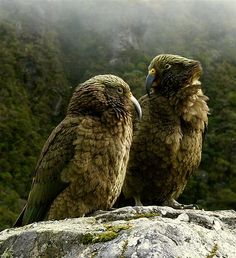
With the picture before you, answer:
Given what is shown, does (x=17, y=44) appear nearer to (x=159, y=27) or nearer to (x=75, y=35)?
(x=75, y=35)

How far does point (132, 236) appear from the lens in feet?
17.2

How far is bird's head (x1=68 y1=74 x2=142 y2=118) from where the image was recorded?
822cm

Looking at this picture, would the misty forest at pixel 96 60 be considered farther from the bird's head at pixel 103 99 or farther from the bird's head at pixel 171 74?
the bird's head at pixel 103 99

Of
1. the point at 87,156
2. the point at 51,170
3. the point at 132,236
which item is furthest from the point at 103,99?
the point at 132,236

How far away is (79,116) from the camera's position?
8258mm

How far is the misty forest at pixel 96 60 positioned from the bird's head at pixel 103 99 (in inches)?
1981

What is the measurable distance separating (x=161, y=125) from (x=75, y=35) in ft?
356

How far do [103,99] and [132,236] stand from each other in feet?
10.7

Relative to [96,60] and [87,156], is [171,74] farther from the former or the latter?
[96,60]

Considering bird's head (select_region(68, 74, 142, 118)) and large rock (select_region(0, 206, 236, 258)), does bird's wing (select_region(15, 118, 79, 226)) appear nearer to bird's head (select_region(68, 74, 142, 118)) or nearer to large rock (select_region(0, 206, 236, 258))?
bird's head (select_region(68, 74, 142, 118))

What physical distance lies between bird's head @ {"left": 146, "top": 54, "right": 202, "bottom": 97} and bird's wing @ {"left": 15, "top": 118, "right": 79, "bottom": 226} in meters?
1.68

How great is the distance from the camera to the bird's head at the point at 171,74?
928cm

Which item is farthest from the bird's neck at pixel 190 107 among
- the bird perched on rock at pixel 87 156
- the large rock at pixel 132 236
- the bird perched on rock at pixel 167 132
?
the large rock at pixel 132 236

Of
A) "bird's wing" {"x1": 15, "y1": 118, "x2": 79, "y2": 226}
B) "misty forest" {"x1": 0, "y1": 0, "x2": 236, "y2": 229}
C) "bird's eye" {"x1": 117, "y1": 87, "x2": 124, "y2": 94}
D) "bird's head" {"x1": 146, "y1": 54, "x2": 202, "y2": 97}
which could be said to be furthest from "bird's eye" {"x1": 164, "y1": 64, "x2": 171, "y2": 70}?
"misty forest" {"x1": 0, "y1": 0, "x2": 236, "y2": 229}
